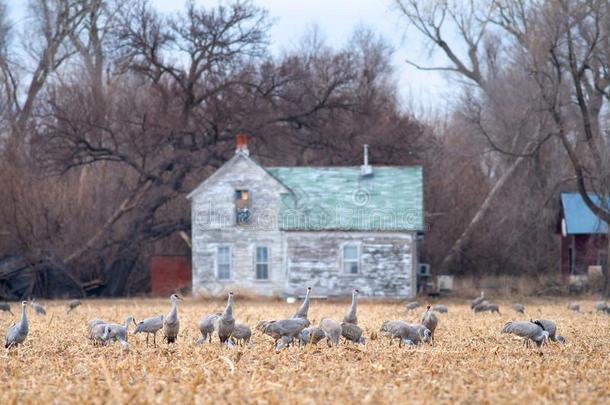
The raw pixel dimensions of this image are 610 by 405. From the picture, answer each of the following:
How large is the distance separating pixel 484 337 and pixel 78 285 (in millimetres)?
21866

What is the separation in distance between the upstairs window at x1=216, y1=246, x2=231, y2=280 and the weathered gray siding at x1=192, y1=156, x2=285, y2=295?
0.12m

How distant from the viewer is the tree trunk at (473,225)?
44.7 m

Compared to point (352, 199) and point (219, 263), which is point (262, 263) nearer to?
point (219, 263)

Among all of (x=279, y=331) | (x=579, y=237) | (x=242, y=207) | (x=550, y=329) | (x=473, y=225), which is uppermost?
(x=242, y=207)

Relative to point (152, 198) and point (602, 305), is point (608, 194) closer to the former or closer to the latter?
point (602, 305)

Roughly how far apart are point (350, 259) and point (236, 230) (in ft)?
12.7

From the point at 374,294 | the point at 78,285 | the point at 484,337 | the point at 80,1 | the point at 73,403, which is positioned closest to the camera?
the point at 73,403

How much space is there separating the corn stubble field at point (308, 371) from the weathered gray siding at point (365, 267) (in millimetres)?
14894

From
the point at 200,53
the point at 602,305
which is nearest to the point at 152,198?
the point at 200,53

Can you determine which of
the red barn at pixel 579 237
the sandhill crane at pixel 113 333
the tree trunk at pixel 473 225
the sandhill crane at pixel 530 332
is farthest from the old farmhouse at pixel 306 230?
the sandhill crane at pixel 113 333

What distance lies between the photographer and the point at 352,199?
36781mm

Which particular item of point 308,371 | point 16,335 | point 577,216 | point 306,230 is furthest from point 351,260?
point 308,371

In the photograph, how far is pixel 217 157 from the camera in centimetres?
4238

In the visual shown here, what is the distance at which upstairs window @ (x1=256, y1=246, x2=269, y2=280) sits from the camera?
121 feet
